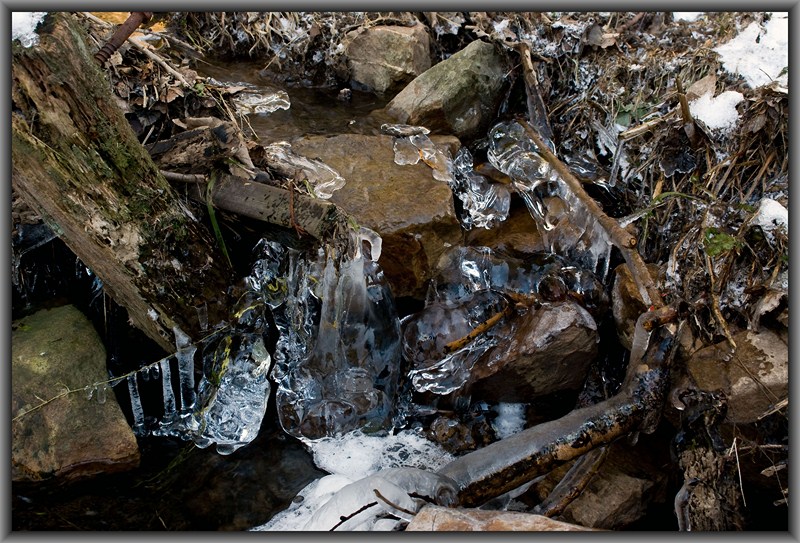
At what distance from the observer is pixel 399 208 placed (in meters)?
3.41

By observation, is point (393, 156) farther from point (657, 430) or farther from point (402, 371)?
point (657, 430)

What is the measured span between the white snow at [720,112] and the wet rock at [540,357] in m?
1.24

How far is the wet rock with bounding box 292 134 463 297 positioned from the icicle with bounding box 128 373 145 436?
4.72ft

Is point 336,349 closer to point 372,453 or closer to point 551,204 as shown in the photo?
point 372,453

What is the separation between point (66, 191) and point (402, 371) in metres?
1.91

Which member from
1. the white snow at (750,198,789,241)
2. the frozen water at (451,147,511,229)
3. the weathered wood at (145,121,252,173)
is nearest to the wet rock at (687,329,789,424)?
the white snow at (750,198,789,241)

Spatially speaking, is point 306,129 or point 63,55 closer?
point 63,55

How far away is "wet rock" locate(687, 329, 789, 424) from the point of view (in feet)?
7.77

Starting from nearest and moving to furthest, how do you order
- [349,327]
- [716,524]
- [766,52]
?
[716,524], [349,327], [766,52]

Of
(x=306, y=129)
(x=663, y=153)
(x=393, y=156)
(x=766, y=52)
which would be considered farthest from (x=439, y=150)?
(x=766, y=52)

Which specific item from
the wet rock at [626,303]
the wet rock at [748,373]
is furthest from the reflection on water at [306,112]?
the wet rock at [748,373]

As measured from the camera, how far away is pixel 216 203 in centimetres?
280

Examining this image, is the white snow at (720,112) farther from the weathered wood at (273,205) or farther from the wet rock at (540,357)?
the weathered wood at (273,205)

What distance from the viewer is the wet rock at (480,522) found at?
1.82 meters
